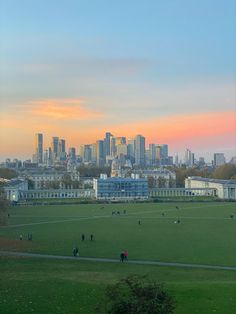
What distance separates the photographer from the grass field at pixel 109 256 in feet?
48.6

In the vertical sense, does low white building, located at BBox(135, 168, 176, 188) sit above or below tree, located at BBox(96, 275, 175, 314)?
above

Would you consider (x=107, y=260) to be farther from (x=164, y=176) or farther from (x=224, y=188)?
(x=164, y=176)

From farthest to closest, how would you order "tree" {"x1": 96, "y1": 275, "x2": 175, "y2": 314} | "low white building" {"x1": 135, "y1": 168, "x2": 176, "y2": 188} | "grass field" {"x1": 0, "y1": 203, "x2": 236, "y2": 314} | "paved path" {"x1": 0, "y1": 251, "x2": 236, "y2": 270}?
1. "low white building" {"x1": 135, "y1": 168, "x2": 176, "y2": 188}
2. "paved path" {"x1": 0, "y1": 251, "x2": 236, "y2": 270}
3. "grass field" {"x1": 0, "y1": 203, "x2": 236, "y2": 314}
4. "tree" {"x1": 96, "y1": 275, "x2": 175, "y2": 314}

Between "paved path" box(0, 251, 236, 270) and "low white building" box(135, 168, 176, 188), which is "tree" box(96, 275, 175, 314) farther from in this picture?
"low white building" box(135, 168, 176, 188)

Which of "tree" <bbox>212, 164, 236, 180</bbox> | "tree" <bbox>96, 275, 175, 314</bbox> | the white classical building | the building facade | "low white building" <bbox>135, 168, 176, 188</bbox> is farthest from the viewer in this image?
"tree" <bbox>212, 164, 236, 180</bbox>

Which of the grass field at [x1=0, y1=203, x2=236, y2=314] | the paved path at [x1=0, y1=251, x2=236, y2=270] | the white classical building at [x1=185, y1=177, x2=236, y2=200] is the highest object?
the white classical building at [x1=185, y1=177, x2=236, y2=200]

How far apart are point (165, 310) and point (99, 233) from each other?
1231 inches

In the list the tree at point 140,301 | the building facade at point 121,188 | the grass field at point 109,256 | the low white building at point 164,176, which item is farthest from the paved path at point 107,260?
the low white building at point 164,176

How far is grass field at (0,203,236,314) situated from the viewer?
583 inches

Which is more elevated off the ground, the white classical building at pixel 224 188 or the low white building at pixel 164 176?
the low white building at pixel 164 176

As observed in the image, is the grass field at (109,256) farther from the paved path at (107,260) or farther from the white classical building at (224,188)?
the white classical building at (224,188)

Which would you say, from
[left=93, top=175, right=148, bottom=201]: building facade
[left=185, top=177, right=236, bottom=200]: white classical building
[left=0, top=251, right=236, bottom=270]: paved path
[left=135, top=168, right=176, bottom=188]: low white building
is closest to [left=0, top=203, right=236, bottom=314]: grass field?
[left=0, top=251, right=236, bottom=270]: paved path

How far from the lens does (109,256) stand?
2814 centimetres

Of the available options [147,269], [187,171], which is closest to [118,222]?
[147,269]
